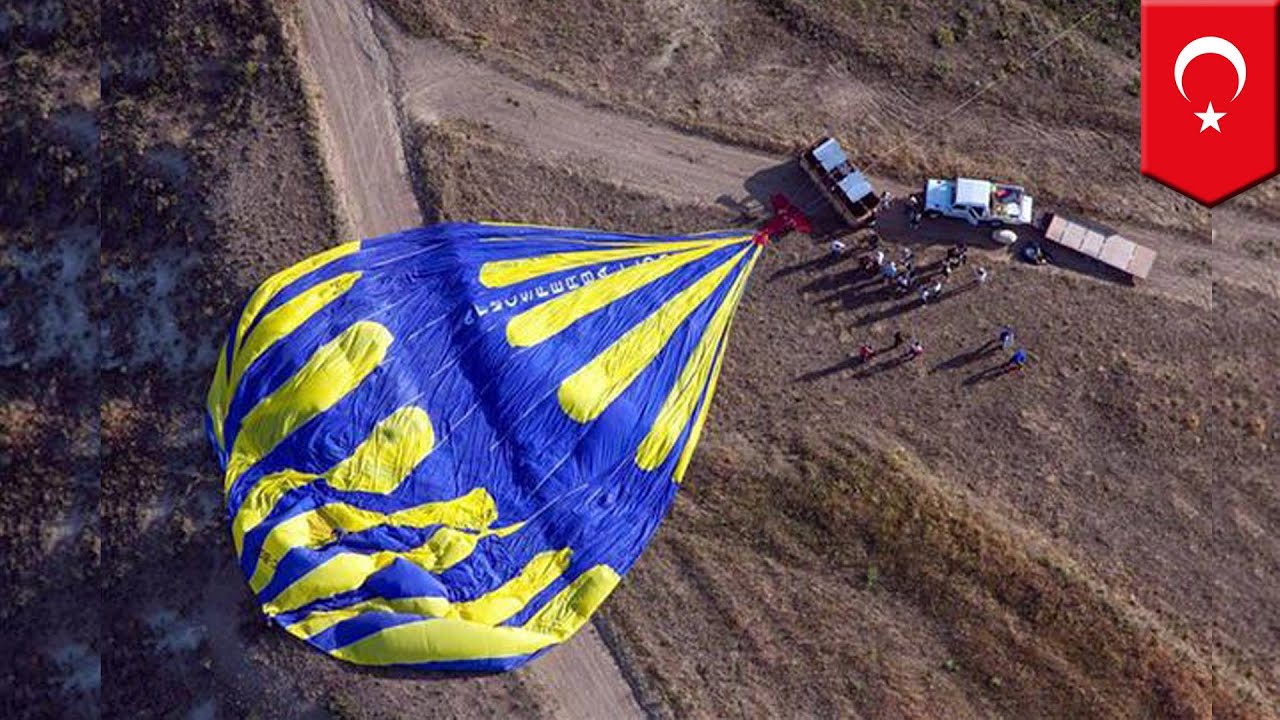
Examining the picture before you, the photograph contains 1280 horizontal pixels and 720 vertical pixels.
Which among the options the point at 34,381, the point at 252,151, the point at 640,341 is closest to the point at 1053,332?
the point at 640,341

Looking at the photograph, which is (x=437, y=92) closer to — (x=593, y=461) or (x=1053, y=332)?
(x=593, y=461)

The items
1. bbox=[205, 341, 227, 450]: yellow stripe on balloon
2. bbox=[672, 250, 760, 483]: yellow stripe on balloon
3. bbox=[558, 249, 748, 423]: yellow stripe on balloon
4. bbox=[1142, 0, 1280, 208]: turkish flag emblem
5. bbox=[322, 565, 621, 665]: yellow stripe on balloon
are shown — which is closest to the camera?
bbox=[322, 565, 621, 665]: yellow stripe on balloon

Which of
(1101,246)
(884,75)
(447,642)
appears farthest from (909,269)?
(447,642)

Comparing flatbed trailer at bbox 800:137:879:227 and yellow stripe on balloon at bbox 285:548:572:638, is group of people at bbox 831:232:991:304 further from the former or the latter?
yellow stripe on balloon at bbox 285:548:572:638

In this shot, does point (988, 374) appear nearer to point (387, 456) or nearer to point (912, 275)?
point (912, 275)

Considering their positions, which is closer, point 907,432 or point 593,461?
point 593,461

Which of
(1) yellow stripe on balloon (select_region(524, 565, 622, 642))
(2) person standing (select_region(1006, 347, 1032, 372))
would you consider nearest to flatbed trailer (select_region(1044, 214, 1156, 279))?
Answer: (2) person standing (select_region(1006, 347, 1032, 372))
